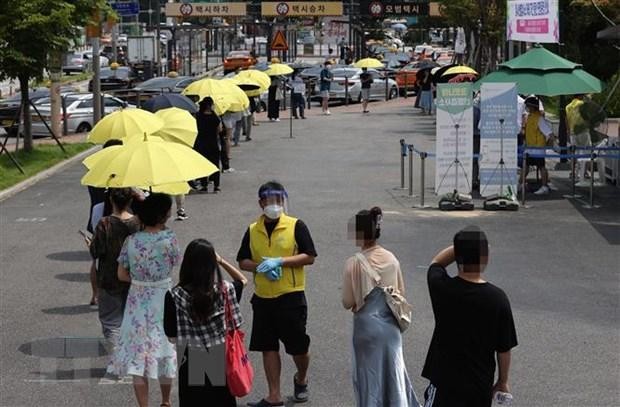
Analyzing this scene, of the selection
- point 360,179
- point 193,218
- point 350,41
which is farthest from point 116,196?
point 350,41

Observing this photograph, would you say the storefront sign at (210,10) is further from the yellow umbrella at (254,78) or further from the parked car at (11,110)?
the yellow umbrella at (254,78)

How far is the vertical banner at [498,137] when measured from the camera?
1870 cm

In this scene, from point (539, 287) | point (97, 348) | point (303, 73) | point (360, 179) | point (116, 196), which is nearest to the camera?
point (116, 196)

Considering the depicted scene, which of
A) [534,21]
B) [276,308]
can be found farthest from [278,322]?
[534,21]

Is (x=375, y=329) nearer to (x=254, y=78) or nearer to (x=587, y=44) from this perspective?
(x=254, y=78)

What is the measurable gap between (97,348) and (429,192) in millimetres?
10908

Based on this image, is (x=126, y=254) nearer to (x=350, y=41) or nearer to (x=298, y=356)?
(x=298, y=356)

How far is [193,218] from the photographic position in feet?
59.7

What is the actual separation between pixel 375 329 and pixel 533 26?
47.4ft

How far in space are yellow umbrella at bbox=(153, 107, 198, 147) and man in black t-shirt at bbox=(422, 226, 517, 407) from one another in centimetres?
917

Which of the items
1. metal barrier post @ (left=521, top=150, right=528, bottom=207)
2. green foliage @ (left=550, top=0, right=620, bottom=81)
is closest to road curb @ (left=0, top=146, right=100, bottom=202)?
metal barrier post @ (left=521, top=150, right=528, bottom=207)

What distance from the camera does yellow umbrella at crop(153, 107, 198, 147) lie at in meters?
15.4

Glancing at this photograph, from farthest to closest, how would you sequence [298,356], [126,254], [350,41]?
1. [350,41]
2. [298,356]
3. [126,254]

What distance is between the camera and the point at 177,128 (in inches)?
613
